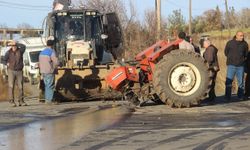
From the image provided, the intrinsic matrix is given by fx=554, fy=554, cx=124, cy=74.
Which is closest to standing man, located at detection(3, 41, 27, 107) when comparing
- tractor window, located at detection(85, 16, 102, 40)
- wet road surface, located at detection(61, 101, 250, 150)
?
tractor window, located at detection(85, 16, 102, 40)

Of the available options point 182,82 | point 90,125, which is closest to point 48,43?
point 182,82

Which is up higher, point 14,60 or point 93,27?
point 93,27

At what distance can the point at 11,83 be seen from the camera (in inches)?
607

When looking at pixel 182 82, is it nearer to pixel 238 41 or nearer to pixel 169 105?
pixel 169 105

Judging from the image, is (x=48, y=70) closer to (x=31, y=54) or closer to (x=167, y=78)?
(x=167, y=78)

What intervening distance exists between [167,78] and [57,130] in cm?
355

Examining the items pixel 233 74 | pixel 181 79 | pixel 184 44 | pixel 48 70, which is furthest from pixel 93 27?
pixel 181 79

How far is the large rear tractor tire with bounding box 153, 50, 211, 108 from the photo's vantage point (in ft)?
42.1

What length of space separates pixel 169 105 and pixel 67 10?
571 centimetres

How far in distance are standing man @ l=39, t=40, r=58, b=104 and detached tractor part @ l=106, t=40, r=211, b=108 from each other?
7.35ft

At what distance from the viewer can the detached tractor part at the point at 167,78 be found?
506 inches

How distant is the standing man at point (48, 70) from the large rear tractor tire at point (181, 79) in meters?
3.40

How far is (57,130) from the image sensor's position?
33.8 ft

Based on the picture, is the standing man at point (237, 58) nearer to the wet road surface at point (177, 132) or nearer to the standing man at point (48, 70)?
the wet road surface at point (177, 132)
